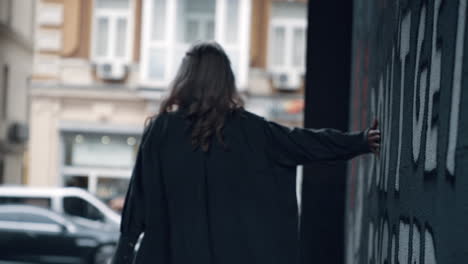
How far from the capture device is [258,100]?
2359cm

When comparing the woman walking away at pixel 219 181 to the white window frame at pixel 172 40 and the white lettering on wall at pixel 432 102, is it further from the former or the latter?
the white window frame at pixel 172 40

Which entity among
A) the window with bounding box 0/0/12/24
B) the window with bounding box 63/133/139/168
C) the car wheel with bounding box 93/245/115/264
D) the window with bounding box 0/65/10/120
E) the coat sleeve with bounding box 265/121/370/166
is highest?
the window with bounding box 0/0/12/24

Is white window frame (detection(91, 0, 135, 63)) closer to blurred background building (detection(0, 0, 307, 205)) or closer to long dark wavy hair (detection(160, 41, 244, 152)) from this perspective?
blurred background building (detection(0, 0, 307, 205))

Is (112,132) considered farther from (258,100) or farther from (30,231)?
(30,231)

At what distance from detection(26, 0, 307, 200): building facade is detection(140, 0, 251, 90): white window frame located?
0.9 inches

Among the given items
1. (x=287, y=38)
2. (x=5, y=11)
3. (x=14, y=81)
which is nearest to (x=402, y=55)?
(x=5, y=11)

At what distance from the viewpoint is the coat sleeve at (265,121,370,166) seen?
356 cm

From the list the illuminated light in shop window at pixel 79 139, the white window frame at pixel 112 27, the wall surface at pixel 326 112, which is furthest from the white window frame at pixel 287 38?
the wall surface at pixel 326 112

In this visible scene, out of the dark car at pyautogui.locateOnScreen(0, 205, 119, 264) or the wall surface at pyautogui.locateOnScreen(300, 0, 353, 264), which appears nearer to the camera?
the wall surface at pyautogui.locateOnScreen(300, 0, 353, 264)

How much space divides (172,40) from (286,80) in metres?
2.76

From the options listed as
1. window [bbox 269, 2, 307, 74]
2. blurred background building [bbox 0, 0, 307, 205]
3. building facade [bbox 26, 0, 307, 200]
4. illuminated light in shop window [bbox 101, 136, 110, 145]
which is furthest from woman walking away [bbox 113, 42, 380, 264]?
illuminated light in shop window [bbox 101, 136, 110, 145]

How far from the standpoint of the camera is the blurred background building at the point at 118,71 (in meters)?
23.1

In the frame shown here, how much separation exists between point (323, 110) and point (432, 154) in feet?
9.16

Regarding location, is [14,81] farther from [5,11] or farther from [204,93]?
[204,93]
